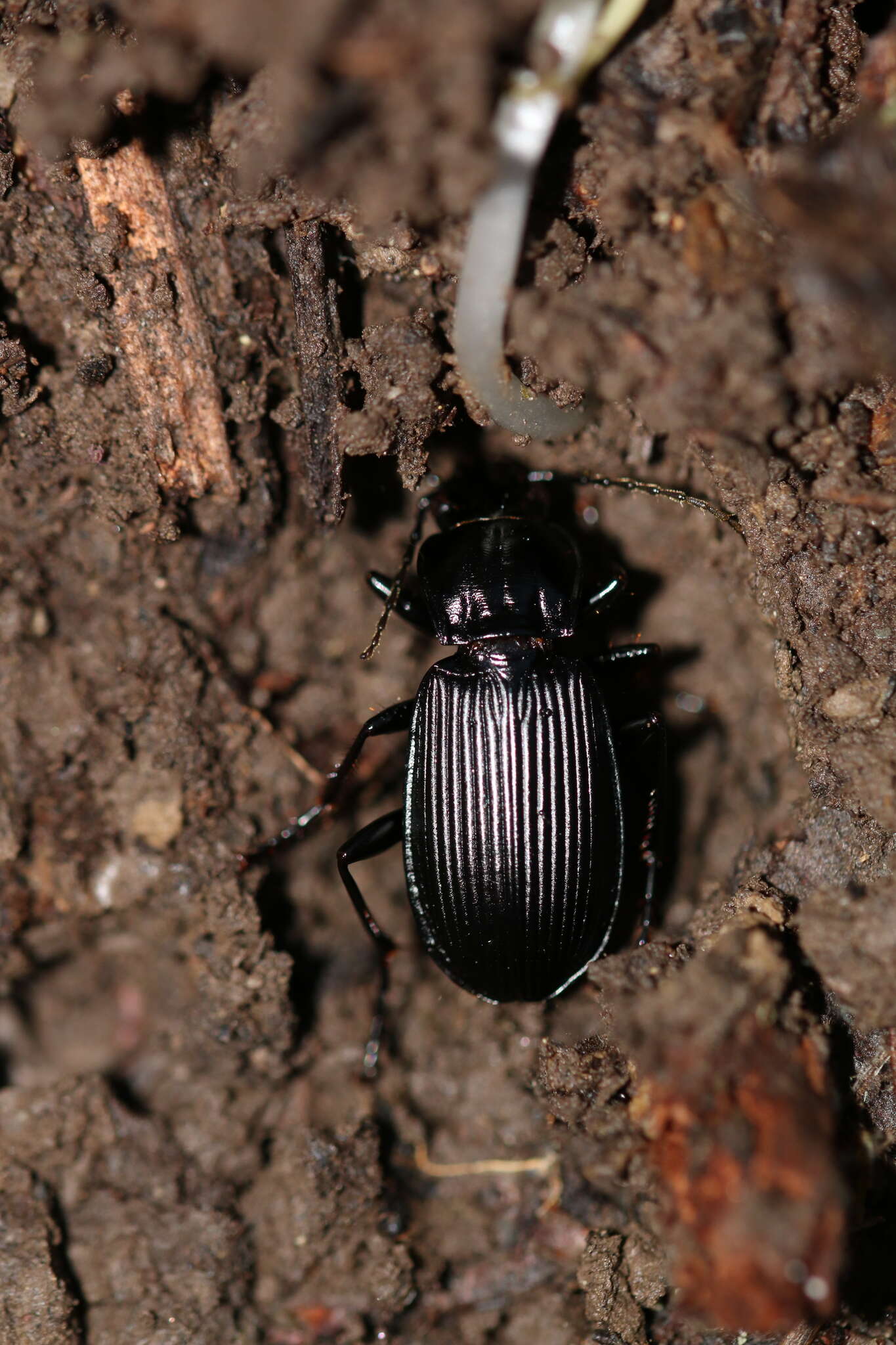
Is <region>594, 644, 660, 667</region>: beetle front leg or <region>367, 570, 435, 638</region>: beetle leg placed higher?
<region>367, 570, 435, 638</region>: beetle leg

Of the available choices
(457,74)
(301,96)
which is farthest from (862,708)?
(301,96)

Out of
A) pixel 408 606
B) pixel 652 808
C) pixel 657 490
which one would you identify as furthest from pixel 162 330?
pixel 652 808

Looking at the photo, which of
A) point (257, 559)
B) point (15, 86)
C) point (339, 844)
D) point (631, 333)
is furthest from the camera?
point (339, 844)

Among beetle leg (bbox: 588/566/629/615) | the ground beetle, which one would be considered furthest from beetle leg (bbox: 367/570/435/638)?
beetle leg (bbox: 588/566/629/615)

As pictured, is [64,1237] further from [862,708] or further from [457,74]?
[457,74]

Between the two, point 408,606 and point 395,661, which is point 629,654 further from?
point 395,661

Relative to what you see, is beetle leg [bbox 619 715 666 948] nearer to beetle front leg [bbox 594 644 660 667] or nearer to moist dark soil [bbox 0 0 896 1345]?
beetle front leg [bbox 594 644 660 667]
